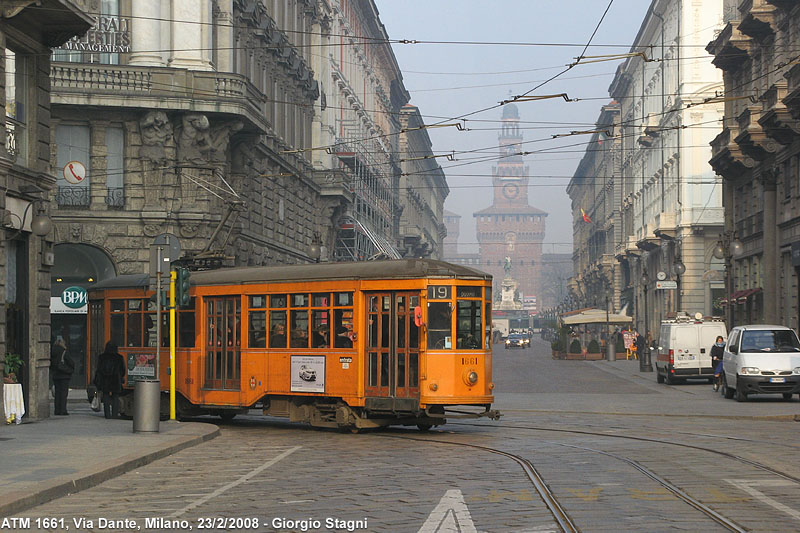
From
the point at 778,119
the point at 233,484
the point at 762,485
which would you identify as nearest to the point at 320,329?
the point at 233,484

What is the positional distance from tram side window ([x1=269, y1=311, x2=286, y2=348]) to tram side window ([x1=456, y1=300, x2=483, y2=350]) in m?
3.14

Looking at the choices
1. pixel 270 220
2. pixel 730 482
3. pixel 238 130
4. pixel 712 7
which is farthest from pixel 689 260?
pixel 730 482

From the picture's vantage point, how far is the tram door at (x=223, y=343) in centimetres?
2070

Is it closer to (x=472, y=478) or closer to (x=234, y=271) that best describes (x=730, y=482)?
(x=472, y=478)

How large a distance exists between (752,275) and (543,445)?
32935mm

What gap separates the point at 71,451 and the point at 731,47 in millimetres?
36876

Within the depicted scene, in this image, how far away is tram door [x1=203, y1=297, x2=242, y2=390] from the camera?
2070 cm

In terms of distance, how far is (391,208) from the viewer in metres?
87.9

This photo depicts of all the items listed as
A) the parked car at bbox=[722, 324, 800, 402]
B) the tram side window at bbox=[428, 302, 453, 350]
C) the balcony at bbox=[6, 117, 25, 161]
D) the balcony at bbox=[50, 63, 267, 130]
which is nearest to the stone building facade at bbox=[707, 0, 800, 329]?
the parked car at bbox=[722, 324, 800, 402]

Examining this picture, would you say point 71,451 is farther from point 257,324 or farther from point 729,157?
point 729,157

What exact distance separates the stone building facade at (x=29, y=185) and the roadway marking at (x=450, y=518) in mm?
11080

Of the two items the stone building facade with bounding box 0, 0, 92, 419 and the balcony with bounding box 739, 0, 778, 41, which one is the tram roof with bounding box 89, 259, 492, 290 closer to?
the stone building facade with bounding box 0, 0, 92, 419

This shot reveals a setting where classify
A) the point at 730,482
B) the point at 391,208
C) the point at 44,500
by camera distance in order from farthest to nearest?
the point at 391,208, the point at 730,482, the point at 44,500

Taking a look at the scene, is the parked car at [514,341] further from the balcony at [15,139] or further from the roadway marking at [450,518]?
the roadway marking at [450,518]
